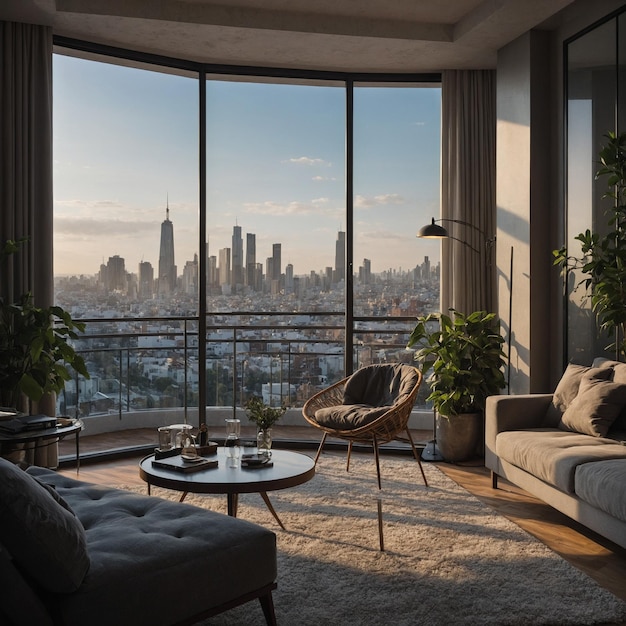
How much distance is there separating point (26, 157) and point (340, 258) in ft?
8.37

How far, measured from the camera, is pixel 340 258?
249 inches

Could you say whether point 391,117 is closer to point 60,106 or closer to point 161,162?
point 161,162

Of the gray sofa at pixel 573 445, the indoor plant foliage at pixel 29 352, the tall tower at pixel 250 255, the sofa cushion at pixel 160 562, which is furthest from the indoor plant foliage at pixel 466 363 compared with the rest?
the sofa cushion at pixel 160 562

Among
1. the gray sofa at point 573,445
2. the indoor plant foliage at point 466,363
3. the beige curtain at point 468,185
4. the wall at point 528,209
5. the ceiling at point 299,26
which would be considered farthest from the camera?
the beige curtain at point 468,185

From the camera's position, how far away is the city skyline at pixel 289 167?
19.6ft

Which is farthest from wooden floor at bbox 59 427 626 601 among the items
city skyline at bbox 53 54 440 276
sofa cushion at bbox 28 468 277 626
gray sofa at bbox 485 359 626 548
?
sofa cushion at bbox 28 468 277 626

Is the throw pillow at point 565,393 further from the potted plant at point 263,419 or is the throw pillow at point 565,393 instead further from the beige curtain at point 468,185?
the potted plant at point 263,419

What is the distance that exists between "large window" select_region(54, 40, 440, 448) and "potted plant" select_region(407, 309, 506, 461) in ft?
2.53

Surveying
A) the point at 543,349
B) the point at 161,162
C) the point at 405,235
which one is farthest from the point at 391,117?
the point at 543,349

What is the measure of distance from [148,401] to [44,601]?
4014mm

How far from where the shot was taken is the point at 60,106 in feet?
18.1

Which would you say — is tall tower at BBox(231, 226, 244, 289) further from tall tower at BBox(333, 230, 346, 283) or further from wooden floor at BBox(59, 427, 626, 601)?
wooden floor at BBox(59, 427, 626, 601)

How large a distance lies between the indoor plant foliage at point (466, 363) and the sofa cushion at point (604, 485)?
1.85 m

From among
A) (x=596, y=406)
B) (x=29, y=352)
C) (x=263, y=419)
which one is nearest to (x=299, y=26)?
(x=29, y=352)
